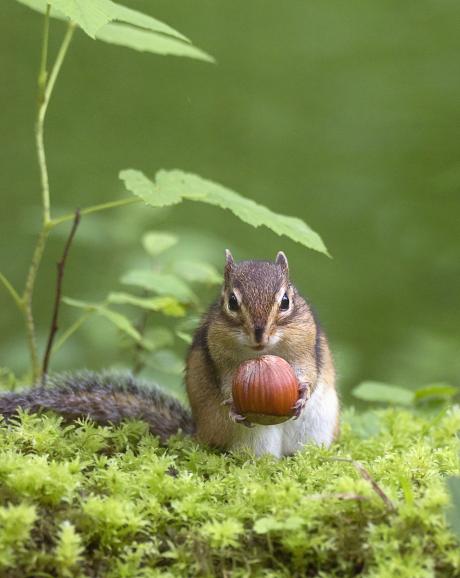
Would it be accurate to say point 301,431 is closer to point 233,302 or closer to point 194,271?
point 233,302

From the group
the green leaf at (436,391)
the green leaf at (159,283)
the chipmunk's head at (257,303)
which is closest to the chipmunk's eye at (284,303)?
the chipmunk's head at (257,303)

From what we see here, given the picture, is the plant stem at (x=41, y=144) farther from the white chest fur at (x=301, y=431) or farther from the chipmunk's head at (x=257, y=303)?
the white chest fur at (x=301, y=431)

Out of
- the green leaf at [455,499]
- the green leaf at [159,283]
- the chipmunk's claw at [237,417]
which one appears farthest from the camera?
the green leaf at [159,283]

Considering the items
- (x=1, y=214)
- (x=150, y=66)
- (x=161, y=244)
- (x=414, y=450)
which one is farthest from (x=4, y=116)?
(x=414, y=450)

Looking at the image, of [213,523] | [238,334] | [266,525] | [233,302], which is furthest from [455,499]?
[233,302]

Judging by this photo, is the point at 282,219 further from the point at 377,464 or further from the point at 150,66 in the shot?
the point at 150,66

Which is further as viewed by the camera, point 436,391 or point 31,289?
point 436,391
